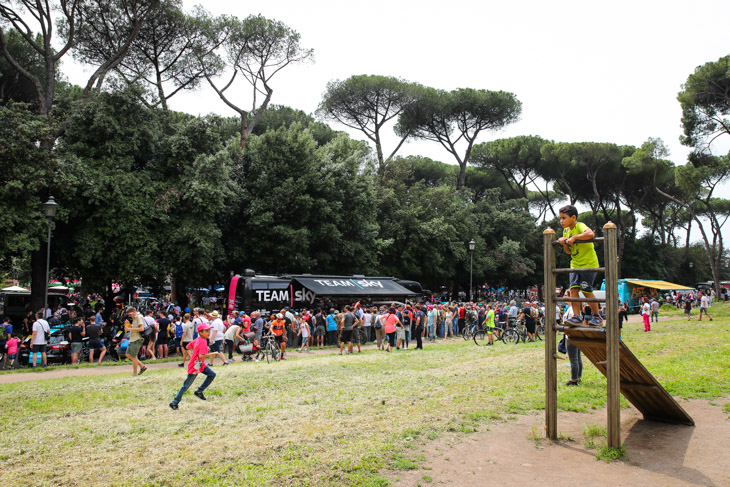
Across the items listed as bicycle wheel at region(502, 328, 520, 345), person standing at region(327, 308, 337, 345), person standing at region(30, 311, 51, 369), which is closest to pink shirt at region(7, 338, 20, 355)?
person standing at region(30, 311, 51, 369)

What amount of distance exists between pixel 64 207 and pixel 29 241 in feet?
8.63

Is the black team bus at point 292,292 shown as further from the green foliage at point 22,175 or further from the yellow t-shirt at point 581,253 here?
the yellow t-shirt at point 581,253

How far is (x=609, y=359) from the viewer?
5.46 meters

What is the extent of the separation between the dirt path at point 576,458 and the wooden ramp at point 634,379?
162mm

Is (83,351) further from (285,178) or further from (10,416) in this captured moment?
(285,178)

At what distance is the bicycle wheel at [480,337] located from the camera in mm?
19642

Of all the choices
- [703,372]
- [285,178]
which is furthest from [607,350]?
[285,178]

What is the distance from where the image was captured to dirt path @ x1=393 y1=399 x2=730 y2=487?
494cm

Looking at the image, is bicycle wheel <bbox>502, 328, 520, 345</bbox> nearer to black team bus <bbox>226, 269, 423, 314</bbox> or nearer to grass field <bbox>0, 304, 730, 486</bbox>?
grass field <bbox>0, 304, 730, 486</bbox>

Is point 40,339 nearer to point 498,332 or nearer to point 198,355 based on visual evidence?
point 198,355

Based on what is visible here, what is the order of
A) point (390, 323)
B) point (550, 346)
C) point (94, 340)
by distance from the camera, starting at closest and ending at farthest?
point (550, 346) → point (94, 340) → point (390, 323)

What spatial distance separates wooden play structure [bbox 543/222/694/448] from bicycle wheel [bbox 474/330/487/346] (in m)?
12.7

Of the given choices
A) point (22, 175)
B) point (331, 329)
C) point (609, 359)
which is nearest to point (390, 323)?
point (331, 329)

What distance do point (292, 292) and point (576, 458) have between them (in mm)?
19434
